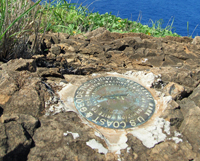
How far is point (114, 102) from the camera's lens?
2086mm

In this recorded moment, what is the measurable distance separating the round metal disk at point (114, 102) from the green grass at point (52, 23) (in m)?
1.08

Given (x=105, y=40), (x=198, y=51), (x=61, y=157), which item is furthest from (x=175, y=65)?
(x=61, y=157)

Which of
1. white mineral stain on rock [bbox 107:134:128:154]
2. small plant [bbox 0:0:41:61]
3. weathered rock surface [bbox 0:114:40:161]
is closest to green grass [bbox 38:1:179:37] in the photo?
small plant [bbox 0:0:41:61]

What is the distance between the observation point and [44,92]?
6.68 ft

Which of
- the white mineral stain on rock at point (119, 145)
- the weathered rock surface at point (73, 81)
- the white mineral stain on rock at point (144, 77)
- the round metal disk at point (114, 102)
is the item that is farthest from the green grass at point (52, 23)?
the white mineral stain on rock at point (119, 145)

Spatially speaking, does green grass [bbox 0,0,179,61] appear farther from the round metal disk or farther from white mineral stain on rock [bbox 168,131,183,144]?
white mineral stain on rock [bbox 168,131,183,144]

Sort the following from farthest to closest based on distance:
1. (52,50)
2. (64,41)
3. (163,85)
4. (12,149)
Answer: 1. (64,41)
2. (52,50)
3. (163,85)
4. (12,149)

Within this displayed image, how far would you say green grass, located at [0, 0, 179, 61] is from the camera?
2.55 metres

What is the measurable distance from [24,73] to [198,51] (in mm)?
2659

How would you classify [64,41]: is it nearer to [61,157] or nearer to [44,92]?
[44,92]

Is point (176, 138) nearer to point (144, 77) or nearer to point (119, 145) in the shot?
point (119, 145)

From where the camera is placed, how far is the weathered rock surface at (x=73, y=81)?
1583mm

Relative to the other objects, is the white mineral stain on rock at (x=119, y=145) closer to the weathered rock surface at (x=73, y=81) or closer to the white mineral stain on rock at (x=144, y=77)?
the weathered rock surface at (x=73, y=81)

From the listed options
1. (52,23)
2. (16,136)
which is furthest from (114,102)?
(52,23)
